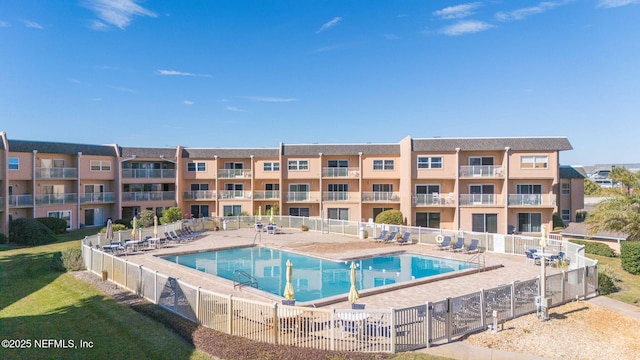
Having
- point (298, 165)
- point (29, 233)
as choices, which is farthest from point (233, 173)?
point (29, 233)

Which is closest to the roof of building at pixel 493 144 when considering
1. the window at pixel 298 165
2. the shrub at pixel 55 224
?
the window at pixel 298 165

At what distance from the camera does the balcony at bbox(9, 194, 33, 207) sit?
29953 millimetres

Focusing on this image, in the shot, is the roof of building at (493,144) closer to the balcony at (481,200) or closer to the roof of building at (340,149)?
the roof of building at (340,149)

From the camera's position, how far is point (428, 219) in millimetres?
35844

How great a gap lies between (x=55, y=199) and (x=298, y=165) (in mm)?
20209

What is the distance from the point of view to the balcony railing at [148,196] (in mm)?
38031

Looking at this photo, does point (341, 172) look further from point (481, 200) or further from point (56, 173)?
point (56, 173)

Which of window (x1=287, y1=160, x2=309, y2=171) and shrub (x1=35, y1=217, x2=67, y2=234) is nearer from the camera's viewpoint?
shrub (x1=35, y1=217, x2=67, y2=234)

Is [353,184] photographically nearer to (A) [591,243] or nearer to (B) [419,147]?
(B) [419,147]

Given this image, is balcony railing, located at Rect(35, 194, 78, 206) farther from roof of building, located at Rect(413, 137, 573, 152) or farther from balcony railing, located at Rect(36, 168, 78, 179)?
roof of building, located at Rect(413, 137, 573, 152)

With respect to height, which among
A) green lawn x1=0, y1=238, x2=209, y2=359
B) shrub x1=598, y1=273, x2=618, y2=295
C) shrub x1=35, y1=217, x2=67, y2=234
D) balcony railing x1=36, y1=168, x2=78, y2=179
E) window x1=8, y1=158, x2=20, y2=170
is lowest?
green lawn x1=0, y1=238, x2=209, y2=359

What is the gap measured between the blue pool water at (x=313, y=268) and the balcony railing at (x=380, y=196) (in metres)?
13.5

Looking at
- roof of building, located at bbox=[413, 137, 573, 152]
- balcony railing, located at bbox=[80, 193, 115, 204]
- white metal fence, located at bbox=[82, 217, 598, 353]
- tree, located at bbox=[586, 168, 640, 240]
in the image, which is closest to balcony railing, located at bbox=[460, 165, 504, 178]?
roof of building, located at bbox=[413, 137, 573, 152]

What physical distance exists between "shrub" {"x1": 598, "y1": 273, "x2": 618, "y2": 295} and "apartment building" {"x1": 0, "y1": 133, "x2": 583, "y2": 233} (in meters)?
18.2
